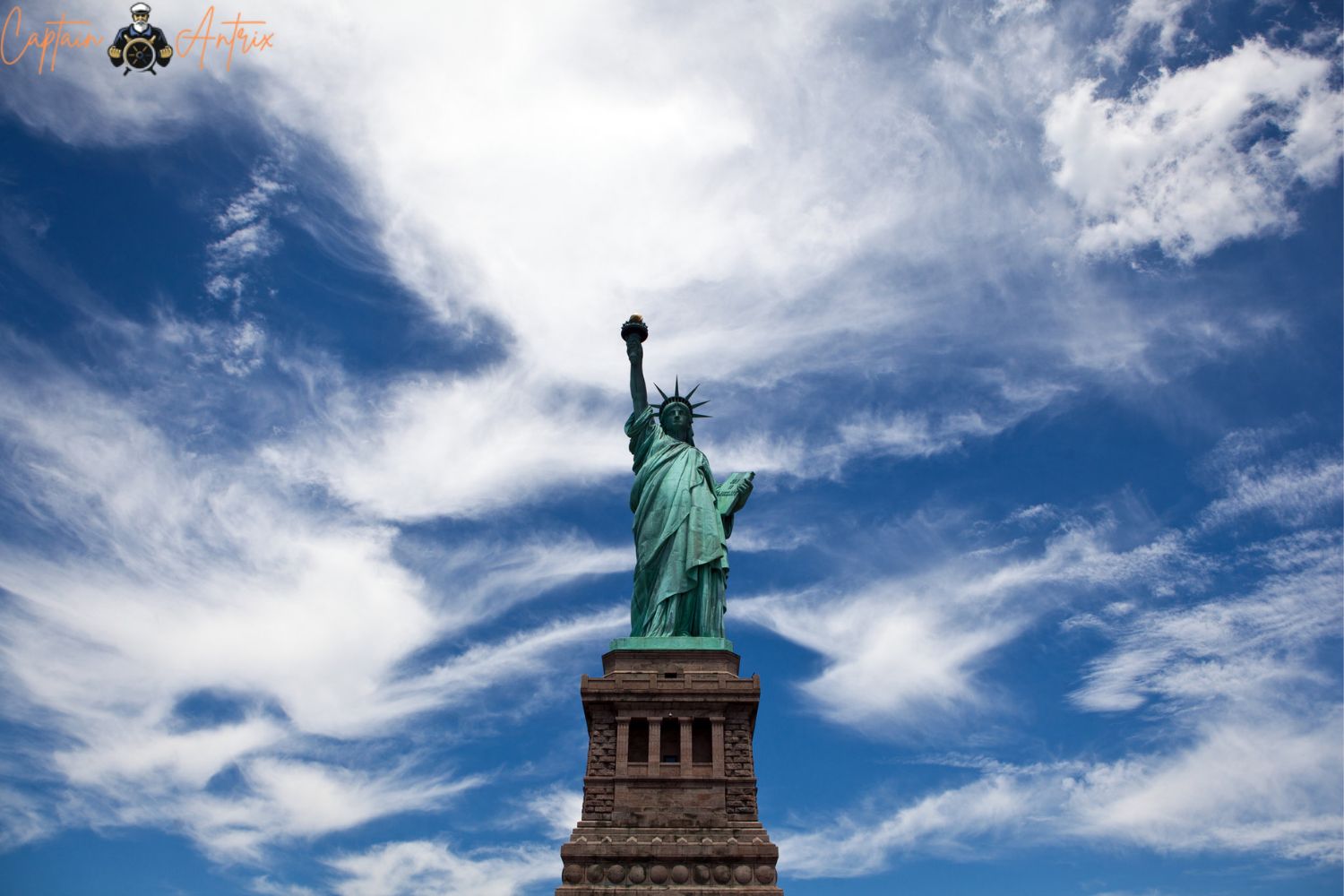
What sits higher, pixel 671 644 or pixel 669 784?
pixel 671 644

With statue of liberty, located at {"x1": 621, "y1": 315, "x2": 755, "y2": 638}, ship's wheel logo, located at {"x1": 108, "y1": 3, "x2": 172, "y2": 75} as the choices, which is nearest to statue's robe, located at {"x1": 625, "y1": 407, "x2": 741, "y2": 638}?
statue of liberty, located at {"x1": 621, "y1": 315, "x2": 755, "y2": 638}

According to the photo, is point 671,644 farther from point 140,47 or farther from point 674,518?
point 140,47

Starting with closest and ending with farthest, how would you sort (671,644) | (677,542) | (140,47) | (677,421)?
(140,47), (671,644), (677,542), (677,421)

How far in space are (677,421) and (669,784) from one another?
12862 millimetres

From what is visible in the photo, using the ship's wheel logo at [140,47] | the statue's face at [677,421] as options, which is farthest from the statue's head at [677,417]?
the ship's wheel logo at [140,47]

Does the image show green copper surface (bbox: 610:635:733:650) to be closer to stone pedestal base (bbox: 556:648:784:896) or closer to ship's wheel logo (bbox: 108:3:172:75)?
stone pedestal base (bbox: 556:648:784:896)

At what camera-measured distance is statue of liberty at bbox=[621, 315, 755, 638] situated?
32.4 meters

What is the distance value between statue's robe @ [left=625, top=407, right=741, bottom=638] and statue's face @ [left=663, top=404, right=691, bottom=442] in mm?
676

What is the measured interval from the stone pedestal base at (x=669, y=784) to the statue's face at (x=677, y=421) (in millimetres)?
8591

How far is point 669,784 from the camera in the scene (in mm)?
28391

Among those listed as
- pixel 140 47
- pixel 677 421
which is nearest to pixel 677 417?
pixel 677 421

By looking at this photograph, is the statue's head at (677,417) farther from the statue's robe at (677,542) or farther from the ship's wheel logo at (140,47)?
the ship's wheel logo at (140,47)

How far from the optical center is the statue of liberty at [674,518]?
32375 mm

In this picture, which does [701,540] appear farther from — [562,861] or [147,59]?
[147,59]
